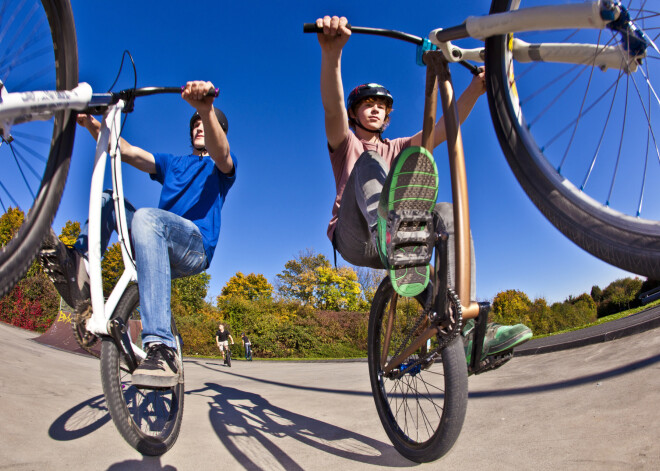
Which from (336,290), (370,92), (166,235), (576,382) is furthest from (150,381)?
(336,290)

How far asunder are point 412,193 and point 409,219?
0.43 ft

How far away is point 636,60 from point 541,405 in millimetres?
2463

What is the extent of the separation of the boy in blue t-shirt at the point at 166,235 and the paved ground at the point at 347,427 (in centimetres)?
86

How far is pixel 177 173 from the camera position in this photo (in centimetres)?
305

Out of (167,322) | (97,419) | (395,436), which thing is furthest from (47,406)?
(395,436)

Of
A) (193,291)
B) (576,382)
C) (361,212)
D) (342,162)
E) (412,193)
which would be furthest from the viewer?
(193,291)

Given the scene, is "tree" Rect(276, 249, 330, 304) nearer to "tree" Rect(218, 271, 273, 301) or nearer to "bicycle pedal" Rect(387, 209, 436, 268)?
"tree" Rect(218, 271, 273, 301)

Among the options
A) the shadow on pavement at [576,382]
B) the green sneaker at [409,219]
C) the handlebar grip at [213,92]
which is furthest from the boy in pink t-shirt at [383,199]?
the shadow on pavement at [576,382]

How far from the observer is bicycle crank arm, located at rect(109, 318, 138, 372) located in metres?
2.21

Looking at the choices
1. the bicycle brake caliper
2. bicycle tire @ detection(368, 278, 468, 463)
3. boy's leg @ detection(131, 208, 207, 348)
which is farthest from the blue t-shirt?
the bicycle brake caliper

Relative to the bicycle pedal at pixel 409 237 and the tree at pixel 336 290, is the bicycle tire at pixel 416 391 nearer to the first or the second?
the bicycle pedal at pixel 409 237

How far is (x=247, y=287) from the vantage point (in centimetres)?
4644

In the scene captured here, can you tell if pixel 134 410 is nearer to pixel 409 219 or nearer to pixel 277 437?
pixel 277 437

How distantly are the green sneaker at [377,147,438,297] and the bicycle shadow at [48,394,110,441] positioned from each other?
2605 mm
